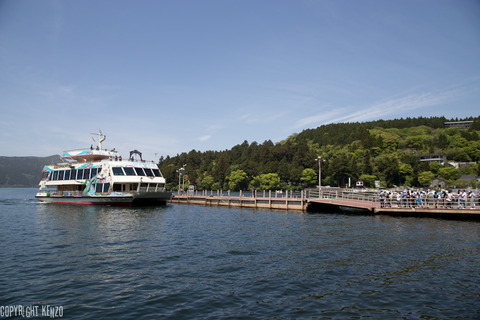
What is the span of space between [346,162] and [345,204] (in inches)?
3600

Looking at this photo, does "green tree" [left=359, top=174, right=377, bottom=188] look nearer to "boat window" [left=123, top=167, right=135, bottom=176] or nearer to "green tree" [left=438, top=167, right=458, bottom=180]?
"green tree" [left=438, top=167, right=458, bottom=180]

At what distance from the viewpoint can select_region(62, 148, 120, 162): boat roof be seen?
53.5m

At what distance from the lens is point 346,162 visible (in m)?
124

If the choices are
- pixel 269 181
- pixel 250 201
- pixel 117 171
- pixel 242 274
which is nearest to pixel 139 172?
pixel 117 171

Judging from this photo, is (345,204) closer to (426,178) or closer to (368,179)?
(368,179)

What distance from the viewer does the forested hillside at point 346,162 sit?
408 feet

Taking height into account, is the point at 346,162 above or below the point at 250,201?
above

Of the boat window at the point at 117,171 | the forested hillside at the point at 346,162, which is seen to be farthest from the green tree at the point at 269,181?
the boat window at the point at 117,171

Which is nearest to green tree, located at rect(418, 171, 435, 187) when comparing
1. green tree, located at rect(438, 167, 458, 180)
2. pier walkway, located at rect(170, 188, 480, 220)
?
green tree, located at rect(438, 167, 458, 180)

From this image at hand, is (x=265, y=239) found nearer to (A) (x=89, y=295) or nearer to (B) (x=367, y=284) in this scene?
(B) (x=367, y=284)

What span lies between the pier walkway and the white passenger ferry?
387 inches

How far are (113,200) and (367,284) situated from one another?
1572 inches

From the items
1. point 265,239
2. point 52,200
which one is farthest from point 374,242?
point 52,200

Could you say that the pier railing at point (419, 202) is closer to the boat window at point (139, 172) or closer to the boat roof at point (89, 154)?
the boat window at point (139, 172)
